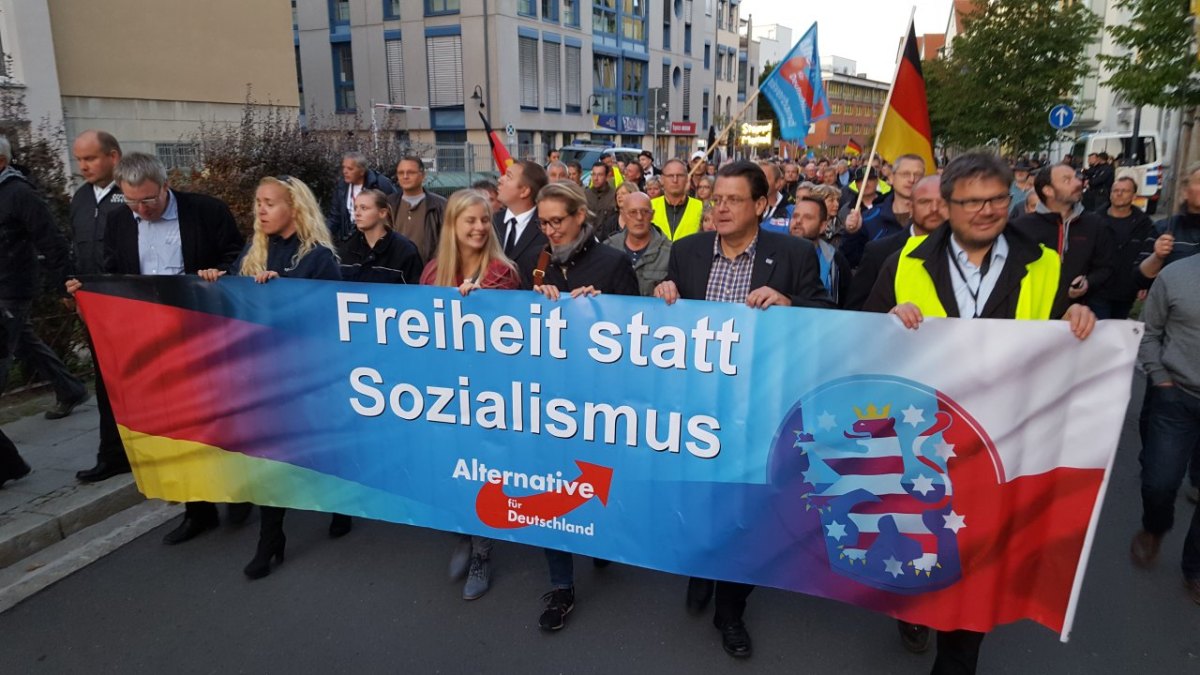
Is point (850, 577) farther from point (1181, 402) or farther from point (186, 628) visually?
point (186, 628)

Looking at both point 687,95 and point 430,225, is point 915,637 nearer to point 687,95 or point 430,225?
point 430,225

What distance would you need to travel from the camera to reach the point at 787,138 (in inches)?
413

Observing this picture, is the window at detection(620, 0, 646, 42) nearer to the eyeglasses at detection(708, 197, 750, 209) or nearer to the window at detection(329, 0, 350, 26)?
the window at detection(329, 0, 350, 26)

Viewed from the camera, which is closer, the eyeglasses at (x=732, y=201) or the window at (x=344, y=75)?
the eyeglasses at (x=732, y=201)

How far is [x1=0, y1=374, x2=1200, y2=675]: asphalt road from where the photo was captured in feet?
10.7

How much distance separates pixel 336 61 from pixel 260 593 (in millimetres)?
38944

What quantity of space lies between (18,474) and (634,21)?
45223 mm

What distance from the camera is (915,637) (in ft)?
10.9

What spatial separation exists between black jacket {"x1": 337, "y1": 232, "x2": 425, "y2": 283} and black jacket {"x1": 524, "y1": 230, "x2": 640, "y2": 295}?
1213 millimetres

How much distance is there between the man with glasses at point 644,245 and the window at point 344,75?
36.1 meters

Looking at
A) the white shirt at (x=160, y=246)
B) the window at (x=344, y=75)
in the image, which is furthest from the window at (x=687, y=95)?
the white shirt at (x=160, y=246)

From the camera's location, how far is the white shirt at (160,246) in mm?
4375

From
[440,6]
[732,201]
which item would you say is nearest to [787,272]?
[732,201]

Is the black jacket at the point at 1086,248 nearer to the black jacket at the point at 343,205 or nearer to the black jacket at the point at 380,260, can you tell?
the black jacket at the point at 380,260
